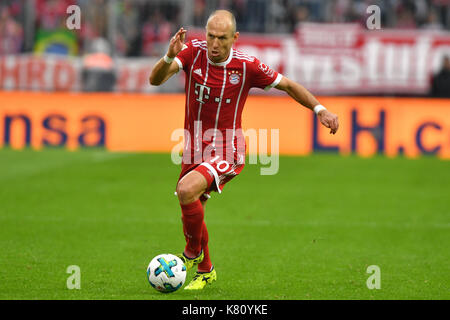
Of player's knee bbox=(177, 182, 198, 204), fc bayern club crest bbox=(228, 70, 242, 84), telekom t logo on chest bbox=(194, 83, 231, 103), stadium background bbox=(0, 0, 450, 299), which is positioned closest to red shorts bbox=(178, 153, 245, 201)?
player's knee bbox=(177, 182, 198, 204)

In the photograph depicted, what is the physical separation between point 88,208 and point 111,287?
451cm

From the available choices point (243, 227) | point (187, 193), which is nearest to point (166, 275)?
point (187, 193)

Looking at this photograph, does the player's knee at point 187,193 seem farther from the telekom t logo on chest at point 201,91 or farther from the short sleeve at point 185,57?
the short sleeve at point 185,57

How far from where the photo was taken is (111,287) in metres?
6.85

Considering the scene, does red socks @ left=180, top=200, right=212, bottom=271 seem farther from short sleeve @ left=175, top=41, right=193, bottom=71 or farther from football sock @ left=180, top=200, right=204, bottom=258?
short sleeve @ left=175, top=41, right=193, bottom=71

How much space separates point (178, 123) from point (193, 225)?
10.9 m

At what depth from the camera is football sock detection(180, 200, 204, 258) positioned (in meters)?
6.74

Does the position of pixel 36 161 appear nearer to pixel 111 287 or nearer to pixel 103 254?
pixel 103 254

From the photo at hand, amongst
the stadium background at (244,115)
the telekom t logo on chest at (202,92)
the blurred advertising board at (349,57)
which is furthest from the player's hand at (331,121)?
the blurred advertising board at (349,57)

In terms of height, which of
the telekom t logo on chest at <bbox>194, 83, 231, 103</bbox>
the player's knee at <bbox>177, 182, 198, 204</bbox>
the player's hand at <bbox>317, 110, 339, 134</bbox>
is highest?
the telekom t logo on chest at <bbox>194, 83, 231, 103</bbox>

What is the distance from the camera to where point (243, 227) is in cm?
1023

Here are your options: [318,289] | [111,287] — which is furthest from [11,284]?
[318,289]

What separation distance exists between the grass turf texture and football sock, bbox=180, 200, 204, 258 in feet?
1.22
